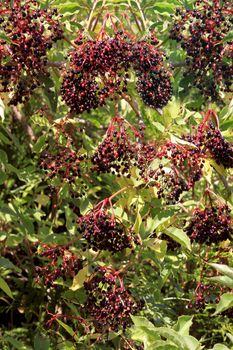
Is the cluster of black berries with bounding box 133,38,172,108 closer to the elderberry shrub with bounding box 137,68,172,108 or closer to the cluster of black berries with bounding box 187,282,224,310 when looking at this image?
the elderberry shrub with bounding box 137,68,172,108

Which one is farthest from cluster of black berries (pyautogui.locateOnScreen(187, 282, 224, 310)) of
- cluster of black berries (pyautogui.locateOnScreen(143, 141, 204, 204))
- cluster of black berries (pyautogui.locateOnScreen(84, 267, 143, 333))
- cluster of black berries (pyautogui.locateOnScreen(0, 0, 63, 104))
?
cluster of black berries (pyautogui.locateOnScreen(0, 0, 63, 104))

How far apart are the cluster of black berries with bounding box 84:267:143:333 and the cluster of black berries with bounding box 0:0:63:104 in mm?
1036

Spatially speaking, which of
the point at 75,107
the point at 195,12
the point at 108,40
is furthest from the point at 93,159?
the point at 195,12

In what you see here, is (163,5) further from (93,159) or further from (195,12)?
(93,159)

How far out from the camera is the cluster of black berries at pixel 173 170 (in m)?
3.34

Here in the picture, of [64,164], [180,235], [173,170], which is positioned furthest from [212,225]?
[64,164]

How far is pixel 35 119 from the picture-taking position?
398 cm

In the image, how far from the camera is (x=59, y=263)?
3.87m

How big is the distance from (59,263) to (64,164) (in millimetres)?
565

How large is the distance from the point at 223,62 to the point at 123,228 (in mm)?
1158

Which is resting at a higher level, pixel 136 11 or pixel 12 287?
pixel 136 11

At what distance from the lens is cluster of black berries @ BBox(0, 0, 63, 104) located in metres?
3.38

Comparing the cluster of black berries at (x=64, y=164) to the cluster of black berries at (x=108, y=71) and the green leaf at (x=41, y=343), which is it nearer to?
the cluster of black berries at (x=108, y=71)

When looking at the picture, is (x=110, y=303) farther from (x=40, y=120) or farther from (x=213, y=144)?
(x=40, y=120)
